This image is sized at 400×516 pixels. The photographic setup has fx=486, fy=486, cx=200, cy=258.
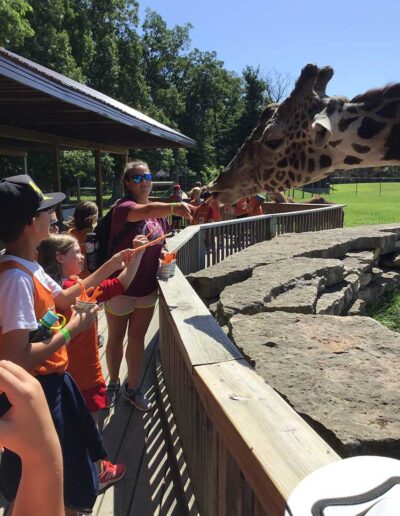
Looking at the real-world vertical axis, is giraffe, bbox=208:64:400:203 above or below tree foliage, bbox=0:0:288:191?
below

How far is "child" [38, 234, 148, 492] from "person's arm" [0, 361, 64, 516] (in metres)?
1.84

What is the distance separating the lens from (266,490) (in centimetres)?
128

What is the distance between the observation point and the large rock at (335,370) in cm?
190

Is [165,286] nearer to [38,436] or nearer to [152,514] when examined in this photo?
[152,514]

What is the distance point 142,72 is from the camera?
147ft

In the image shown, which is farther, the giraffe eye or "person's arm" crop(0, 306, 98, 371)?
the giraffe eye

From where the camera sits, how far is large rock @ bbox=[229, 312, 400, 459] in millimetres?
1900

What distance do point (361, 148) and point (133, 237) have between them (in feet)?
6.28

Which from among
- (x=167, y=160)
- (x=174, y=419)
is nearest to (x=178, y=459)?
(x=174, y=419)

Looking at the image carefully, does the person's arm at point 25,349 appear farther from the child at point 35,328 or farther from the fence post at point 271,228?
the fence post at point 271,228

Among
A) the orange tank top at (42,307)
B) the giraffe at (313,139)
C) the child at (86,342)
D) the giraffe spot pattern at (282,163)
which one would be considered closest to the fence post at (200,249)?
the giraffe at (313,139)

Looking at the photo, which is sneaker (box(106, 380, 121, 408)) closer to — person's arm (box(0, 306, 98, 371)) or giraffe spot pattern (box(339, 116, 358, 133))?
person's arm (box(0, 306, 98, 371))

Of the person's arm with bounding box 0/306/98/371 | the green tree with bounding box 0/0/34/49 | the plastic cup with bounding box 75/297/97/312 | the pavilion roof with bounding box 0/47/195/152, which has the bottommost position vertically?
the person's arm with bounding box 0/306/98/371

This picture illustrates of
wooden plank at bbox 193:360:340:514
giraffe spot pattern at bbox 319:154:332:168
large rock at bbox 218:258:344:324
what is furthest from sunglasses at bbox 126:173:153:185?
wooden plank at bbox 193:360:340:514
